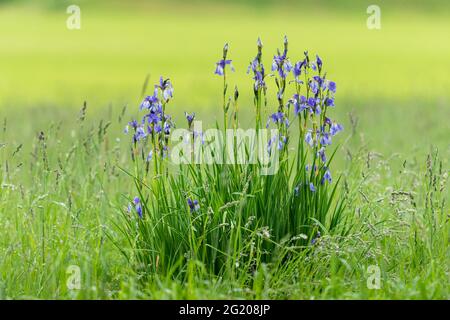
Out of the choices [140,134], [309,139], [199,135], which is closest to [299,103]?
[309,139]

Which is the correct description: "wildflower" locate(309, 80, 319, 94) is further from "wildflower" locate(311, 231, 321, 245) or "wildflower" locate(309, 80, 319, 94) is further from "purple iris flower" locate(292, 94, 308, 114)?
"wildflower" locate(311, 231, 321, 245)

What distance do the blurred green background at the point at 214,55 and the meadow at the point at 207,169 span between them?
0.10m

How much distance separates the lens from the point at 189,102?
685 inches

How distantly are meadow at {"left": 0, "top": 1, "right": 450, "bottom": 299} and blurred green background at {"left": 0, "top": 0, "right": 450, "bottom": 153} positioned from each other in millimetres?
99

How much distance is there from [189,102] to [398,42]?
18030 mm

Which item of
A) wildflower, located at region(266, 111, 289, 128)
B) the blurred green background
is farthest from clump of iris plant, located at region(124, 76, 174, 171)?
the blurred green background

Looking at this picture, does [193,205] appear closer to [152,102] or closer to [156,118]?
[156,118]

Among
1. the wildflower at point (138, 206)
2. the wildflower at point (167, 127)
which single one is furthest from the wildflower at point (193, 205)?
the wildflower at point (167, 127)

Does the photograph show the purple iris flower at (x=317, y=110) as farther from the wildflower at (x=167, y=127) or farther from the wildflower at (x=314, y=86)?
the wildflower at (x=167, y=127)

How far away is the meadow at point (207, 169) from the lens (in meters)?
5.00
